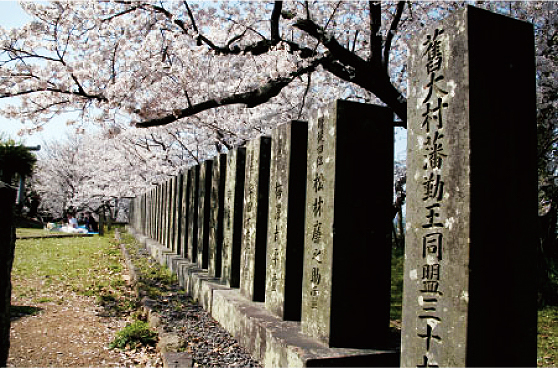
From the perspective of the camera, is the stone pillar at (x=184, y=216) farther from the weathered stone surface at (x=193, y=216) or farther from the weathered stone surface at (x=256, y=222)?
the weathered stone surface at (x=256, y=222)

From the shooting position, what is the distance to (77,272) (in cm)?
992

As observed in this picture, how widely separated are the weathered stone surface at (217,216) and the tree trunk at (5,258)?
3832 mm

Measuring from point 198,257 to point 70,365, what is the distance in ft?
12.8

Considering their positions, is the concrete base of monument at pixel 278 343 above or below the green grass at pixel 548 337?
above

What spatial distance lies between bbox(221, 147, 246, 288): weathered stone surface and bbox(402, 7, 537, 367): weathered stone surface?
3.78m

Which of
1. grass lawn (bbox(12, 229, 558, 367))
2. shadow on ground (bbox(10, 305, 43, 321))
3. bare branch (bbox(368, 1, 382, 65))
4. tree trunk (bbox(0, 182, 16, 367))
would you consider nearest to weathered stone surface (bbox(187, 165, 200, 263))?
grass lawn (bbox(12, 229, 558, 367))

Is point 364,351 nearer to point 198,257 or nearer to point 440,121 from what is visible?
point 440,121

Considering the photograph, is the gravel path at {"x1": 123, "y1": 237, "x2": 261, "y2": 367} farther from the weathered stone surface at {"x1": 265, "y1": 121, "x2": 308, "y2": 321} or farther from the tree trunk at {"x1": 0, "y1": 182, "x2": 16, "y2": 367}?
the tree trunk at {"x1": 0, "y1": 182, "x2": 16, "y2": 367}

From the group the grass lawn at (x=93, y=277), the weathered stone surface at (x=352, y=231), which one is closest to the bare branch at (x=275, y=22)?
the weathered stone surface at (x=352, y=231)

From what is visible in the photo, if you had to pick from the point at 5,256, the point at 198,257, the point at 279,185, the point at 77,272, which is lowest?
the point at 77,272

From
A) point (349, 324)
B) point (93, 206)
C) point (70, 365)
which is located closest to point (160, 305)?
point (70, 365)

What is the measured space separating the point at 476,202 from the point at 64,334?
5139mm

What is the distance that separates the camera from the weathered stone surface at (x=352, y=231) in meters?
3.37

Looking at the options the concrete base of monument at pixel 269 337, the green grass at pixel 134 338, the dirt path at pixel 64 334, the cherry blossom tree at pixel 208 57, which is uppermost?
the cherry blossom tree at pixel 208 57
